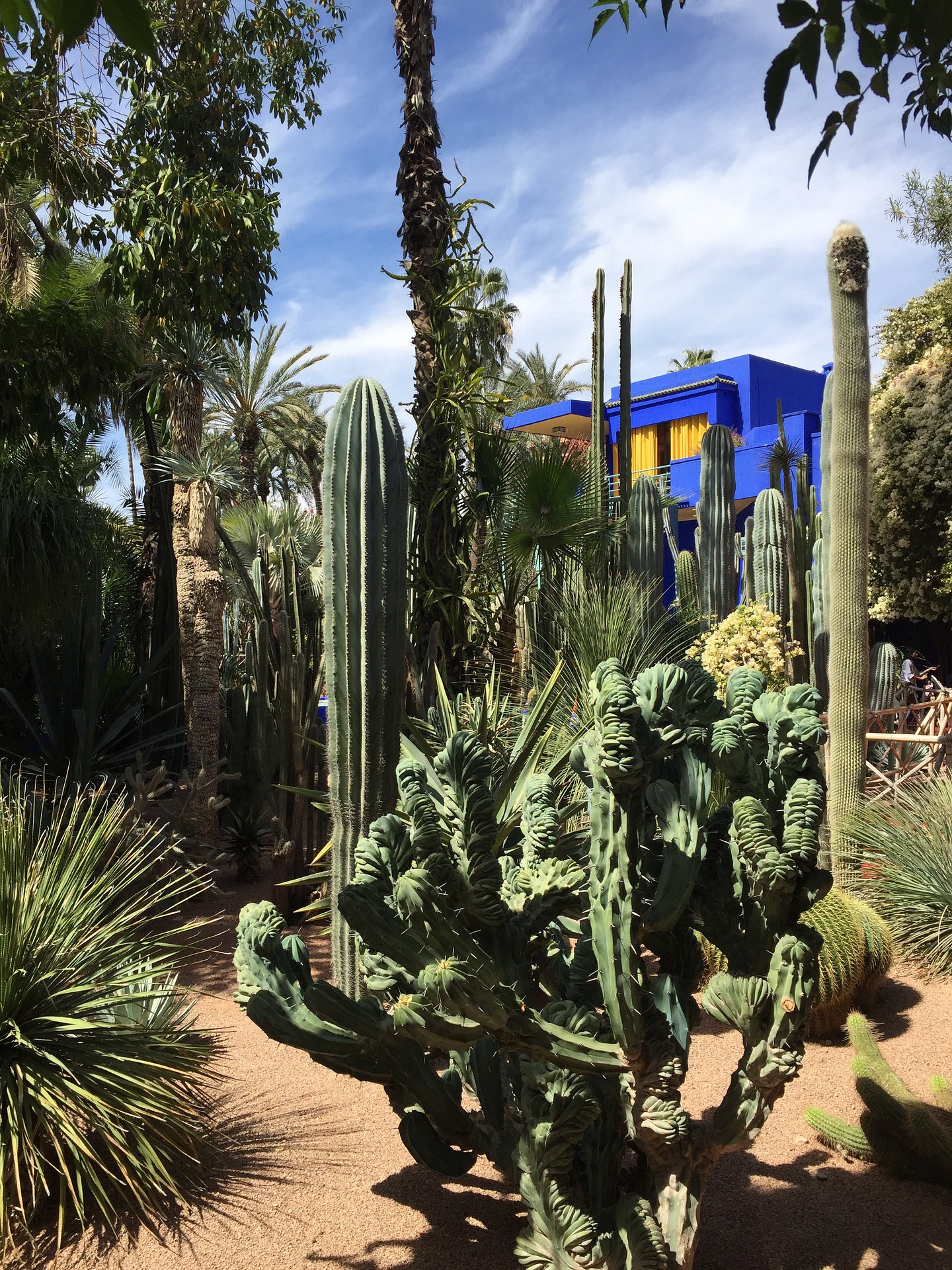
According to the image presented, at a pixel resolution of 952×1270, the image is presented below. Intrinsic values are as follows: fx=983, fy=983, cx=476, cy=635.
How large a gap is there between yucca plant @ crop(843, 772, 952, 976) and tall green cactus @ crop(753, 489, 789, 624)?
12.7 feet

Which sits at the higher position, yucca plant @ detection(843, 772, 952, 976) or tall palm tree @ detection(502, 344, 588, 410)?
tall palm tree @ detection(502, 344, 588, 410)

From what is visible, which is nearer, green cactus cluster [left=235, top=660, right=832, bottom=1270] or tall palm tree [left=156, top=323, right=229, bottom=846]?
green cactus cluster [left=235, top=660, right=832, bottom=1270]

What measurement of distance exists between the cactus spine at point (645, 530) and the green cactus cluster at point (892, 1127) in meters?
5.98

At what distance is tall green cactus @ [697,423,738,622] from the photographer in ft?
34.0

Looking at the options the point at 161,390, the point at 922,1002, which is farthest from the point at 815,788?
the point at 161,390

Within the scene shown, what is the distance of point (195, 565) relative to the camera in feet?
25.1

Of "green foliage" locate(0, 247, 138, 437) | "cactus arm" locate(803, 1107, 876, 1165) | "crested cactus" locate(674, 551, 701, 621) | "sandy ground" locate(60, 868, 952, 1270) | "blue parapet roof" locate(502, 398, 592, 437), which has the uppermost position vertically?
"blue parapet roof" locate(502, 398, 592, 437)

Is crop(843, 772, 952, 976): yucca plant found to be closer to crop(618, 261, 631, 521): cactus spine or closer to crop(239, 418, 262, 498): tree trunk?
crop(618, 261, 631, 521): cactus spine

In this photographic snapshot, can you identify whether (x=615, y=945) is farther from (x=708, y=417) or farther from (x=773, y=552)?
(x=708, y=417)

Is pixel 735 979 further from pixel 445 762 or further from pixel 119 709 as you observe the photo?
pixel 119 709

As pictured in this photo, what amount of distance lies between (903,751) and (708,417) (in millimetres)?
15675

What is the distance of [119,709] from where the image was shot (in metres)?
8.59

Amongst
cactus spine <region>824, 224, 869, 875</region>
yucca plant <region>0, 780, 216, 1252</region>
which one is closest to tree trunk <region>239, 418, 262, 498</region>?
cactus spine <region>824, 224, 869, 875</region>

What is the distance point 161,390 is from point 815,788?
721 centimetres
